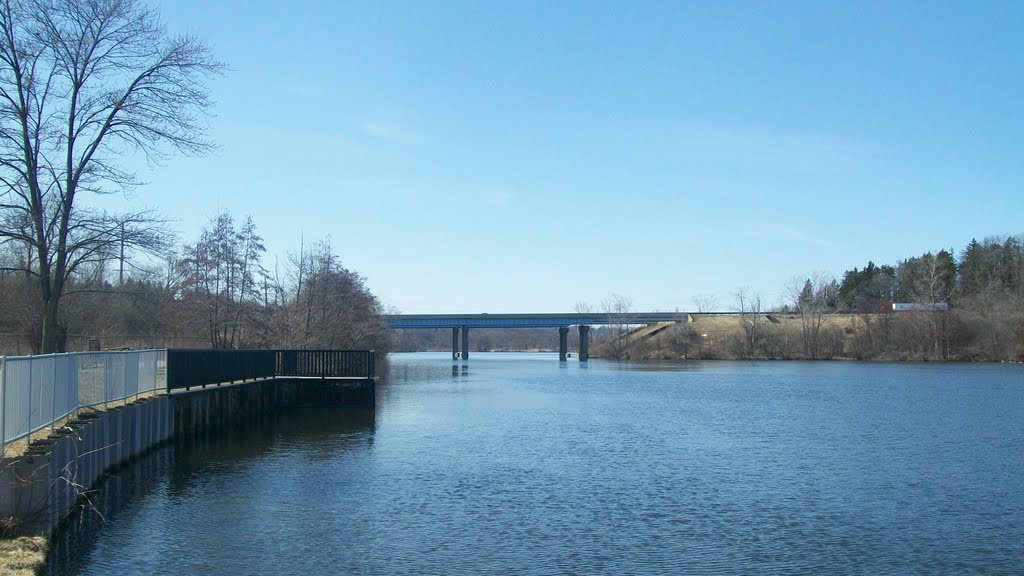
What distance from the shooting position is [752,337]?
126875mm

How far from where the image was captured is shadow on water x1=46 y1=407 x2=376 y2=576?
15.4m

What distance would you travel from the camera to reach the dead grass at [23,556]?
1182 centimetres

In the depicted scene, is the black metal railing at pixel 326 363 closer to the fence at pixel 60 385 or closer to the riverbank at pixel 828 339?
the fence at pixel 60 385

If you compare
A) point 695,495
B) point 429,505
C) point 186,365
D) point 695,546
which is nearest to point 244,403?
point 186,365

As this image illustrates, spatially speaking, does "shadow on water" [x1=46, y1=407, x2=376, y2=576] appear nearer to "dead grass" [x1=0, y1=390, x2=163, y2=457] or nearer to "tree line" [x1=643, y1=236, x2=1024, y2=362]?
"dead grass" [x1=0, y1=390, x2=163, y2=457]

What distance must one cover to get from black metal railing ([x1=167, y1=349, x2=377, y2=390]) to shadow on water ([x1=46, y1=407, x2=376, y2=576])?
205 centimetres

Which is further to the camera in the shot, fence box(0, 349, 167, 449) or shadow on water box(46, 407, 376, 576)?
shadow on water box(46, 407, 376, 576)

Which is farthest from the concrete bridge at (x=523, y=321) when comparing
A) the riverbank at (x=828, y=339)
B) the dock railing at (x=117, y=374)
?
the dock railing at (x=117, y=374)

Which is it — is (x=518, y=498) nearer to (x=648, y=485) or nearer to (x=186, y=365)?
(x=648, y=485)

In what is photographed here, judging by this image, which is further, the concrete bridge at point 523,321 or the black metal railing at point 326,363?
the concrete bridge at point 523,321

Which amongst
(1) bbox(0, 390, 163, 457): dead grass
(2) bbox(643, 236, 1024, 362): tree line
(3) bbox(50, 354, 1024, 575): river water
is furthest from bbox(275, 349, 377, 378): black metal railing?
(2) bbox(643, 236, 1024, 362): tree line

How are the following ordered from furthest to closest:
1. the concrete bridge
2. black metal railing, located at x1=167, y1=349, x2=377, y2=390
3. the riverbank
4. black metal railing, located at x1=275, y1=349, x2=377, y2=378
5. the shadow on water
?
the concrete bridge → the riverbank → black metal railing, located at x1=275, y1=349, x2=377, y2=378 → black metal railing, located at x1=167, y1=349, x2=377, y2=390 → the shadow on water

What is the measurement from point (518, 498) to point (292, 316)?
158 feet

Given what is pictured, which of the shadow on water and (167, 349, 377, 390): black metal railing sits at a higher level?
(167, 349, 377, 390): black metal railing
